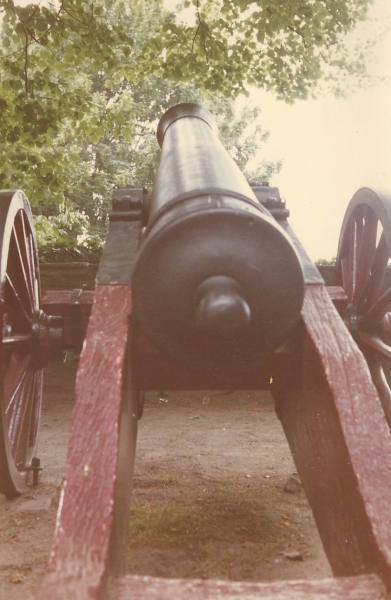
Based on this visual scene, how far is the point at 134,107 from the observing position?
16.5m

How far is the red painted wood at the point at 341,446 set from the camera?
50.5 inches

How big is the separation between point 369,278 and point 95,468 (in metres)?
2.02

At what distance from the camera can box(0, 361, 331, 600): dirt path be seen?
198 cm

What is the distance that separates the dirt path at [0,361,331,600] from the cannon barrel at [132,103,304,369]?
85 centimetres

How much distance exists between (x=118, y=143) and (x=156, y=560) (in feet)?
52.3

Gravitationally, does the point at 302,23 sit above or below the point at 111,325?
above

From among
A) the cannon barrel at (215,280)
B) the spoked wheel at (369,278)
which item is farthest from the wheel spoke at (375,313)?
the cannon barrel at (215,280)

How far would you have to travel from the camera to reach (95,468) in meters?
1.34

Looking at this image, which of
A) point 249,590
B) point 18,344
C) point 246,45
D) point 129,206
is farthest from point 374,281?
point 246,45

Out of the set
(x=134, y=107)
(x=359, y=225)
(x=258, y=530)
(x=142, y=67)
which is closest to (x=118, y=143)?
(x=134, y=107)

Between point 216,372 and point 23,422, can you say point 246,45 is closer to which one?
point 23,422

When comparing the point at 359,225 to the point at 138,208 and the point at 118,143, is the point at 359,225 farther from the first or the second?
the point at 118,143

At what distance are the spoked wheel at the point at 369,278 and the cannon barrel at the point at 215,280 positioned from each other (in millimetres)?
1148

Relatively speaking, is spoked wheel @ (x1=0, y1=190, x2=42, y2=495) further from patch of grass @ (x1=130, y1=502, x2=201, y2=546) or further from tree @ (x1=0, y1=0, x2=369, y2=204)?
tree @ (x1=0, y1=0, x2=369, y2=204)
